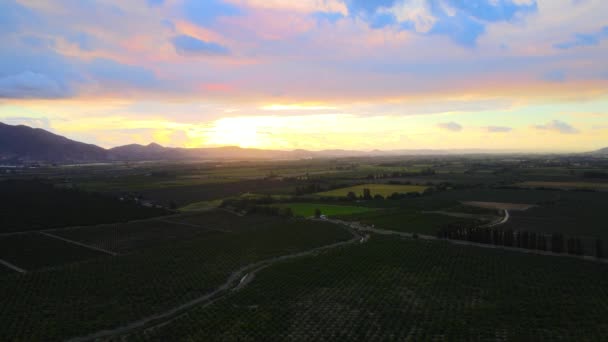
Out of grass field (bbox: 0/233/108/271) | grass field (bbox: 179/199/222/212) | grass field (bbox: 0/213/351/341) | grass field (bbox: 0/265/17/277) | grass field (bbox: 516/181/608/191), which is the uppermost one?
grass field (bbox: 516/181/608/191)

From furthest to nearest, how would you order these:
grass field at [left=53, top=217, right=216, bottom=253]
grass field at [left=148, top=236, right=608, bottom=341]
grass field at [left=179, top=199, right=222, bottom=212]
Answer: grass field at [left=179, top=199, right=222, bottom=212], grass field at [left=53, top=217, right=216, bottom=253], grass field at [left=148, top=236, right=608, bottom=341]

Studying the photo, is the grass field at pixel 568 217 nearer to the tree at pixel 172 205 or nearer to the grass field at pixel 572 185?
the grass field at pixel 572 185

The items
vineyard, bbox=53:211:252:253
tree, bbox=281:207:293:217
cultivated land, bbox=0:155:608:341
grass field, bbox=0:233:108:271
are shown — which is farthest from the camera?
tree, bbox=281:207:293:217

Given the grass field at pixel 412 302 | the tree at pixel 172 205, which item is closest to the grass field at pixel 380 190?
the tree at pixel 172 205

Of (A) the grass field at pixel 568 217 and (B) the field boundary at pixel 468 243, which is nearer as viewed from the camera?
(B) the field boundary at pixel 468 243

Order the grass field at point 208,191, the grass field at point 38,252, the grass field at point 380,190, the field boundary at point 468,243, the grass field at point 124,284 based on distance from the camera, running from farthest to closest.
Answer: the grass field at point 380,190
the grass field at point 208,191
the grass field at point 38,252
the field boundary at point 468,243
the grass field at point 124,284

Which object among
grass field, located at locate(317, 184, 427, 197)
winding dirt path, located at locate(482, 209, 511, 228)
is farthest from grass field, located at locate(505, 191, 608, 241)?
grass field, located at locate(317, 184, 427, 197)

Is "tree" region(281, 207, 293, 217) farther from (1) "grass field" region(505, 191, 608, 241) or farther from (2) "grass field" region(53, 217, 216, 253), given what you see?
(1) "grass field" region(505, 191, 608, 241)

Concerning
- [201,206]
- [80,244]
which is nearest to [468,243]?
[80,244]

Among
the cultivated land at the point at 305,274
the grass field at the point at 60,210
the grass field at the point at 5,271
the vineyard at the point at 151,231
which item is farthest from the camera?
the grass field at the point at 60,210
